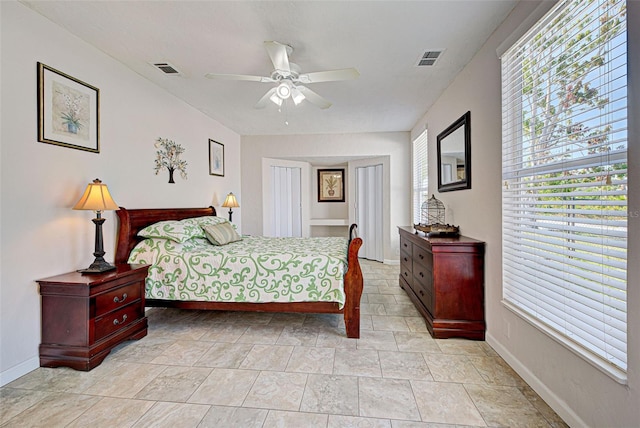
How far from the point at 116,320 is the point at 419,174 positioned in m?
4.51

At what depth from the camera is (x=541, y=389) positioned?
1.67 m

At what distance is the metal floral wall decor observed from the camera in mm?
3227

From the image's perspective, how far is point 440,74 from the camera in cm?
292

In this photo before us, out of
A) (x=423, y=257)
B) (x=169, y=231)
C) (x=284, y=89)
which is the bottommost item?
(x=423, y=257)

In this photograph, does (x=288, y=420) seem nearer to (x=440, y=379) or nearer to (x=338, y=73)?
(x=440, y=379)

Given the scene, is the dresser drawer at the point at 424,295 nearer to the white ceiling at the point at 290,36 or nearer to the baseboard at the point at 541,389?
the baseboard at the point at 541,389

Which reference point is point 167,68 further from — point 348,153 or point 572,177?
point 572,177

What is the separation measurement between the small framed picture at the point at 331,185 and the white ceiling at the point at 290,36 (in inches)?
129

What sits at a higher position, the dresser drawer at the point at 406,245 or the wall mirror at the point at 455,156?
the wall mirror at the point at 455,156

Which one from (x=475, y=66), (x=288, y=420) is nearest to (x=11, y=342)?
(x=288, y=420)

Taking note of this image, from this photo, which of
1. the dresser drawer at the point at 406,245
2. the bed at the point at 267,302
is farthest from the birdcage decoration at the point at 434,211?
the bed at the point at 267,302

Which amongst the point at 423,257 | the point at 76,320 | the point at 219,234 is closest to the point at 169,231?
the point at 219,234

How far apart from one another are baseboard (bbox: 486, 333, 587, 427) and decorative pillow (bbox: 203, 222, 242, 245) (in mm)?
2880

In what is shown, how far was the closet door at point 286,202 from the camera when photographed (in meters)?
5.86
